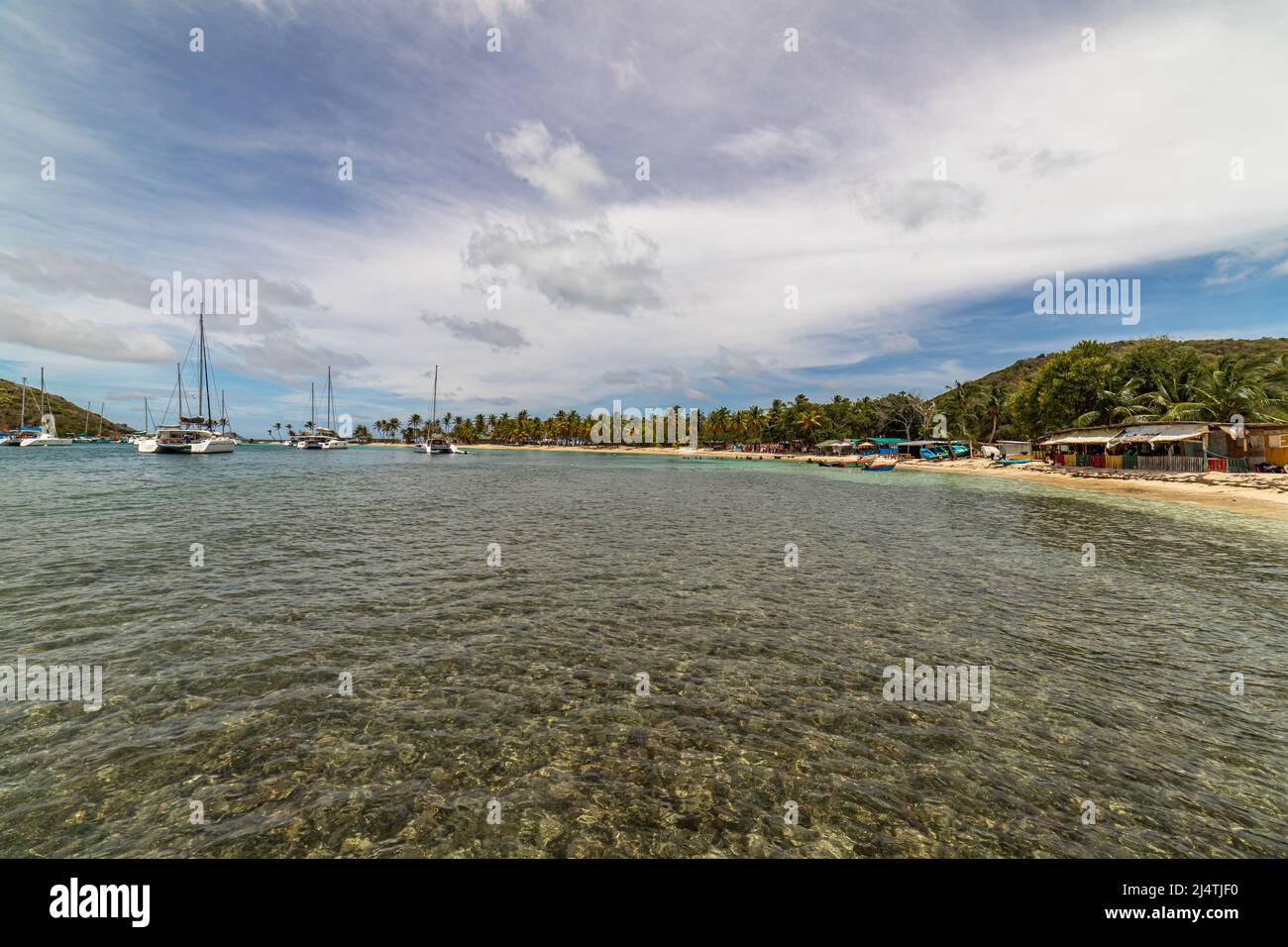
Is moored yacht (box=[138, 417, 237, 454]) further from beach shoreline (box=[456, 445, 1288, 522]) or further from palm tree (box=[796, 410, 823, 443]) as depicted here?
palm tree (box=[796, 410, 823, 443])

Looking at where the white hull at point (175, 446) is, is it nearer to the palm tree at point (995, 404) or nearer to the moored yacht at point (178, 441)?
the moored yacht at point (178, 441)

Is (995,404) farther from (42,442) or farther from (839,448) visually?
(42,442)

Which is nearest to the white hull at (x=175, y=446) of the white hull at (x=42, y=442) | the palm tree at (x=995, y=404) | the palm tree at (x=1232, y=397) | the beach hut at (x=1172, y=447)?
the white hull at (x=42, y=442)

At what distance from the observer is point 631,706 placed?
866 centimetres

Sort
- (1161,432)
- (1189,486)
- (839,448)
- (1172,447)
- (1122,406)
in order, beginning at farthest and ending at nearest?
1. (839,448)
2. (1122,406)
3. (1161,432)
4. (1172,447)
5. (1189,486)

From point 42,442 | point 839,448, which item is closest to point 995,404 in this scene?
point 839,448

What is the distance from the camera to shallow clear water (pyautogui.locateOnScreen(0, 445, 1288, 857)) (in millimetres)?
5855

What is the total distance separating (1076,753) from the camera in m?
7.41

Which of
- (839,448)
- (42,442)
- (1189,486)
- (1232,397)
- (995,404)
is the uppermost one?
(995,404)

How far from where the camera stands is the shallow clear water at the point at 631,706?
5.86 m

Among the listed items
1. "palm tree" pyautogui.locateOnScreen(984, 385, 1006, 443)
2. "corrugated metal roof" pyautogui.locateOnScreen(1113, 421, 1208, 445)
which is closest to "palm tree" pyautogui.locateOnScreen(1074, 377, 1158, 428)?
"corrugated metal roof" pyautogui.locateOnScreen(1113, 421, 1208, 445)

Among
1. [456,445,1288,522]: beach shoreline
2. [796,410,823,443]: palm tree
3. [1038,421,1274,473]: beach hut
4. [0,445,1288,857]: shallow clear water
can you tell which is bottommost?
[0,445,1288,857]: shallow clear water
